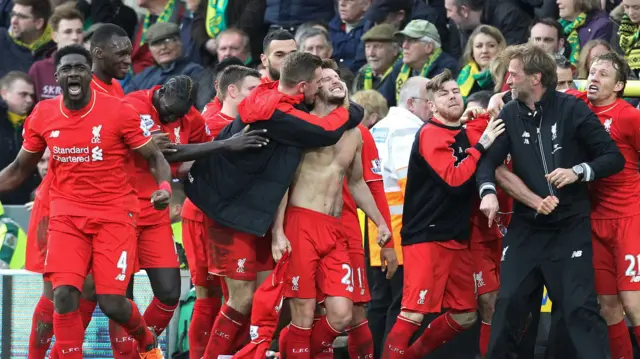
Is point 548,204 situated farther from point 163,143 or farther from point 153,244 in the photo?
point 153,244

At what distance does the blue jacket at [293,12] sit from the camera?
48.6 feet

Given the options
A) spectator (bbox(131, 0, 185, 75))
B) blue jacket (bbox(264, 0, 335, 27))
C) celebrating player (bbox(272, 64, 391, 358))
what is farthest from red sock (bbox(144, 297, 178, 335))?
spectator (bbox(131, 0, 185, 75))

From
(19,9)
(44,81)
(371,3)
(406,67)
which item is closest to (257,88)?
(406,67)

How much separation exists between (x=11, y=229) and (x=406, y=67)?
4261mm

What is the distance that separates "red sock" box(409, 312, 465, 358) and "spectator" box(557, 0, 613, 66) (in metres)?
3.51

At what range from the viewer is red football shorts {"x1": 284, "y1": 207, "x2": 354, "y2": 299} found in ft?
31.9

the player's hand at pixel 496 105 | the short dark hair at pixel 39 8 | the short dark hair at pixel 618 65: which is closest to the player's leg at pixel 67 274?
the player's hand at pixel 496 105

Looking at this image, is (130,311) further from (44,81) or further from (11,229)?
(44,81)

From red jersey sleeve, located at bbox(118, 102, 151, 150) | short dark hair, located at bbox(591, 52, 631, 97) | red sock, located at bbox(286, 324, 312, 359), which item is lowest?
red sock, located at bbox(286, 324, 312, 359)

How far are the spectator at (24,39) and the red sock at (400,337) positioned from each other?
735cm

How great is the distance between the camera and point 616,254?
9.91m

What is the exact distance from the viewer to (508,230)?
392 inches

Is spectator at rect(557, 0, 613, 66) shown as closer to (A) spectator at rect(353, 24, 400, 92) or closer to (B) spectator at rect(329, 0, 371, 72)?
(A) spectator at rect(353, 24, 400, 92)

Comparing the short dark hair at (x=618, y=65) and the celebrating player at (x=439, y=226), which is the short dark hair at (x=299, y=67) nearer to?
the celebrating player at (x=439, y=226)
